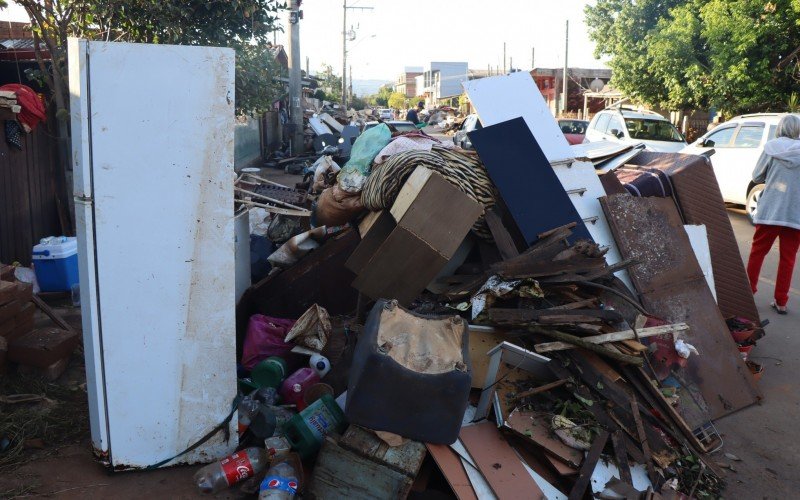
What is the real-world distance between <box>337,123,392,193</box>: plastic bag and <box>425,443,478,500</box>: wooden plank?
8.83 ft

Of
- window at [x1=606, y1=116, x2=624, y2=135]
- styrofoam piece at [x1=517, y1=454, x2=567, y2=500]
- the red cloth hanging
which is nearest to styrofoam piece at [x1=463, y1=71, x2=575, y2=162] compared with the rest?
styrofoam piece at [x1=517, y1=454, x2=567, y2=500]

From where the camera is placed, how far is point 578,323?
13.0 ft

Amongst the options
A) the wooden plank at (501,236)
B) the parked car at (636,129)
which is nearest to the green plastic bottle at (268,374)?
the wooden plank at (501,236)

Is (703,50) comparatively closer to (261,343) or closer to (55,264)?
(261,343)

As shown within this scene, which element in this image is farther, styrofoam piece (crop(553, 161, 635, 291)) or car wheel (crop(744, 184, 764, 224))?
car wheel (crop(744, 184, 764, 224))

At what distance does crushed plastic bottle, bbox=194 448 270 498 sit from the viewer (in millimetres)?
3250

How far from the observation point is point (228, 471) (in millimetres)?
3264

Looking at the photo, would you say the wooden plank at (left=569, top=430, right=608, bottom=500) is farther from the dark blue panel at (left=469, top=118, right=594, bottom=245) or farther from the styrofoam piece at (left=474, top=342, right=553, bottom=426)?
the dark blue panel at (left=469, top=118, right=594, bottom=245)

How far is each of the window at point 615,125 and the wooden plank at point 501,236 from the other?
10.3m

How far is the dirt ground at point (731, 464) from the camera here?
3229mm

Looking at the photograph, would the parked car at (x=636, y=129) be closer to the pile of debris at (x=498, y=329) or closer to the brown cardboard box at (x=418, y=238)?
the pile of debris at (x=498, y=329)

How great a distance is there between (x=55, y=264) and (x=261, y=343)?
2.82m

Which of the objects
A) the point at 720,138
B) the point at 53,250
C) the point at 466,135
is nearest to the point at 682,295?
the point at 466,135

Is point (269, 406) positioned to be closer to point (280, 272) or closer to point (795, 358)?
point (280, 272)
